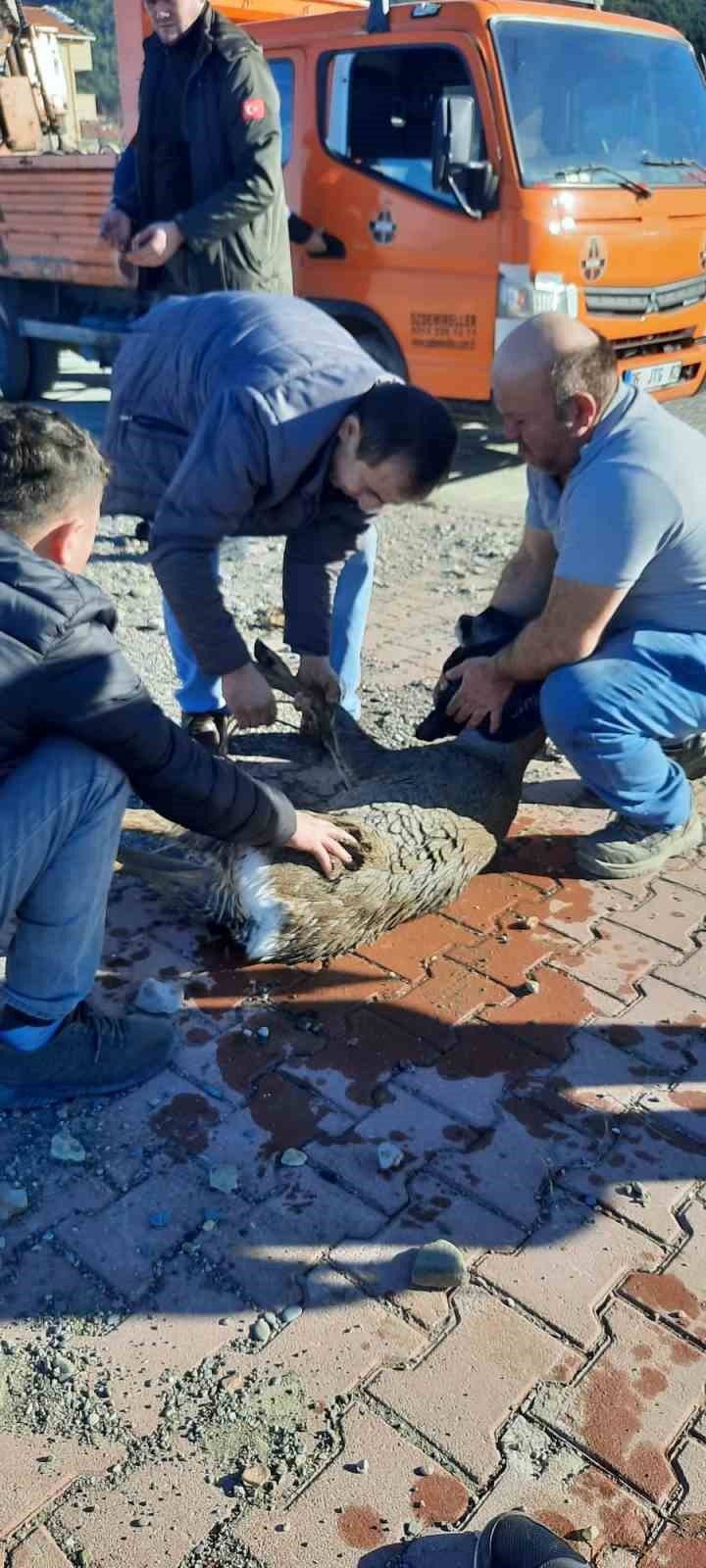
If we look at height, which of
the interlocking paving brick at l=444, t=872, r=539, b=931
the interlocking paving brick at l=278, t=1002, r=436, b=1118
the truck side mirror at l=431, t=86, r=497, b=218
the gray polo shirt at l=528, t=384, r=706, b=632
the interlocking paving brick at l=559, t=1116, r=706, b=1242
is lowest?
the interlocking paving brick at l=444, t=872, r=539, b=931

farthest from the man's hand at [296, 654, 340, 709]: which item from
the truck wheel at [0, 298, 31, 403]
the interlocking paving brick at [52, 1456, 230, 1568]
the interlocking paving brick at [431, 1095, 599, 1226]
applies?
the truck wheel at [0, 298, 31, 403]

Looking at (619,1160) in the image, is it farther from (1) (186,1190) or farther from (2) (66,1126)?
(2) (66,1126)

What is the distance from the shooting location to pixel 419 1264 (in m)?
2.22

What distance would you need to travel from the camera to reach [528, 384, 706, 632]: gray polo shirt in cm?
311

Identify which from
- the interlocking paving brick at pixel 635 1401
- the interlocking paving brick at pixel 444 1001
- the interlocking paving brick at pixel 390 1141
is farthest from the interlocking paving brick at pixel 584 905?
the interlocking paving brick at pixel 635 1401

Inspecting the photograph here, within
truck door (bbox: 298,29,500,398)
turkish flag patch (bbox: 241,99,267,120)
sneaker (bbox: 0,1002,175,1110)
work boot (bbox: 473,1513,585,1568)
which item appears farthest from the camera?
truck door (bbox: 298,29,500,398)

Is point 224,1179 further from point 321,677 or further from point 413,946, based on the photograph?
point 321,677

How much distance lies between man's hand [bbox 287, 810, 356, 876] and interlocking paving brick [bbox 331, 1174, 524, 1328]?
0.78 m

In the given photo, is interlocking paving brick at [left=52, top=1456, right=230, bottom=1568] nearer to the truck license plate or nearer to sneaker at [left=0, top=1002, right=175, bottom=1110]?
sneaker at [left=0, top=1002, right=175, bottom=1110]

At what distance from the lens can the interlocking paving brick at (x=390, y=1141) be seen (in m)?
2.45

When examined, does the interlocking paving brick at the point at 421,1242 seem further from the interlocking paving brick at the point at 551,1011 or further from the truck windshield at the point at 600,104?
the truck windshield at the point at 600,104

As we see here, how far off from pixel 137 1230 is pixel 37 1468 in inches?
19.3

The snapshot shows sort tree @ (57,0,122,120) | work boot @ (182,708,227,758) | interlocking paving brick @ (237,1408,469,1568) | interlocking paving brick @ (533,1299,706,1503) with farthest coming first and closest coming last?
1. tree @ (57,0,122,120)
2. work boot @ (182,708,227,758)
3. interlocking paving brick @ (533,1299,706,1503)
4. interlocking paving brick @ (237,1408,469,1568)

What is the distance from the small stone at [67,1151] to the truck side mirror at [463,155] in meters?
6.11
